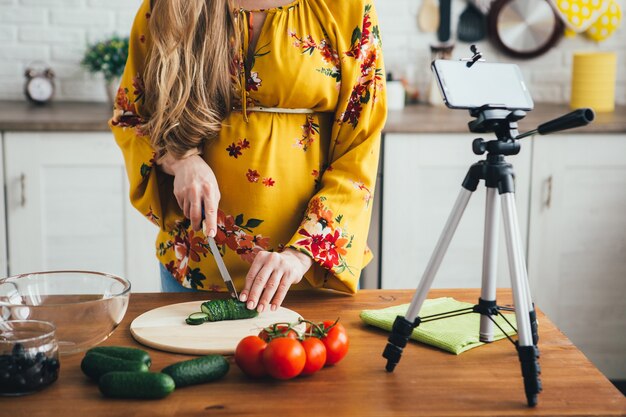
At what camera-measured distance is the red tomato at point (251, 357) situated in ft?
3.49

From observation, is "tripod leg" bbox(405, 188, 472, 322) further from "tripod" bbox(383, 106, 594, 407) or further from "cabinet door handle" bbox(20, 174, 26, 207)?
"cabinet door handle" bbox(20, 174, 26, 207)

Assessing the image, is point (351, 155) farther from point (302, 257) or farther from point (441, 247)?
point (441, 247)

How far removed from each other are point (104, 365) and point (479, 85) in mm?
648

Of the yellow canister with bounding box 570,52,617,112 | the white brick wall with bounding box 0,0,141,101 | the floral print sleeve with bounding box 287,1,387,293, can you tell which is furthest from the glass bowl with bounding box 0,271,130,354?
the yellow canister with bounding box 570,52,617,112

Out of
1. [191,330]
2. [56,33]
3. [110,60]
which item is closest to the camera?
[191,330]

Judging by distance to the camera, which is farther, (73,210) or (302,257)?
(73,210)

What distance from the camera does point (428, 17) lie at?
131 inches

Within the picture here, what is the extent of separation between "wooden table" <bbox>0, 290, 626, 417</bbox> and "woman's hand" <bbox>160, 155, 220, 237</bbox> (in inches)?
11.4

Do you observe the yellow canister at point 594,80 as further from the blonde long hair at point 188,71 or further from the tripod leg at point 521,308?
the tripod leg at point 521,308

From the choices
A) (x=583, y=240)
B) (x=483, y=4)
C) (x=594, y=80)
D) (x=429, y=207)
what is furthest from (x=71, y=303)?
(x=483, y=4)

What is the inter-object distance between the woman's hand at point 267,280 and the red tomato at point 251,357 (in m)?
0.20

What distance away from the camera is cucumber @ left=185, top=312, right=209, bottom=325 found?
4.12ft

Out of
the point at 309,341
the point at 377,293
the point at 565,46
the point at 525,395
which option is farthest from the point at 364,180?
the point at 565,46

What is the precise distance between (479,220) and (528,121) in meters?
0.40
